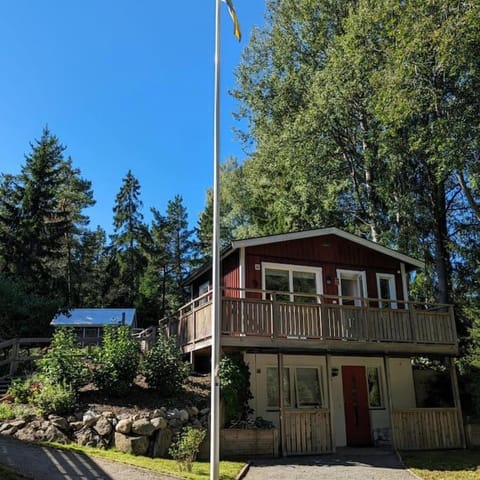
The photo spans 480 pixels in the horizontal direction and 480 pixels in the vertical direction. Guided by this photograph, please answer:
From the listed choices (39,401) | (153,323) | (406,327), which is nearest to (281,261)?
(406,327)

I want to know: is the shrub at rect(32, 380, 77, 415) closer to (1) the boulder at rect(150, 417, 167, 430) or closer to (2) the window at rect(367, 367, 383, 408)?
(1) the boulder at rect(150, 417, 167, 430)

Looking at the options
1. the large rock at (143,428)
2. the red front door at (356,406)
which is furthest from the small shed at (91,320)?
the large rock at (143,428)

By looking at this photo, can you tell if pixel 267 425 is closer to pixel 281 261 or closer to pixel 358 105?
pixel 281 261

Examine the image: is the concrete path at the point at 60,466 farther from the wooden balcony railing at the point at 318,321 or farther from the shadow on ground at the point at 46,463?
the wooden balcony railing at the point at 318,321

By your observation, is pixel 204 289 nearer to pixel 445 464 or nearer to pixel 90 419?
pixel 90 419

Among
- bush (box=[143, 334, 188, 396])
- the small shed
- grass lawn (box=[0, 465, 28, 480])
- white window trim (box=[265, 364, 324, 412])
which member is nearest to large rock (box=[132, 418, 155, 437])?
bush (box=[143, 334, 188, 396])

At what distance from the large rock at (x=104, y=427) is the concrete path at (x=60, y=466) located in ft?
3.38

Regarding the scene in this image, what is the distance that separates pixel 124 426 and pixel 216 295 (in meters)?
3.99

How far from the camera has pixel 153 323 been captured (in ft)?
139

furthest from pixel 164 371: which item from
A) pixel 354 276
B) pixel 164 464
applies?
pixel 354 276

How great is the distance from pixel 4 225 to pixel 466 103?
26735mm

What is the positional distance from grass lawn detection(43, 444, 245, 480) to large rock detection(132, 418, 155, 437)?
0.55 metres

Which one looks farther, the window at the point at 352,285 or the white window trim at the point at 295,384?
the window at the point at 352,285

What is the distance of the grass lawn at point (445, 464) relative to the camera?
35.2 feet
